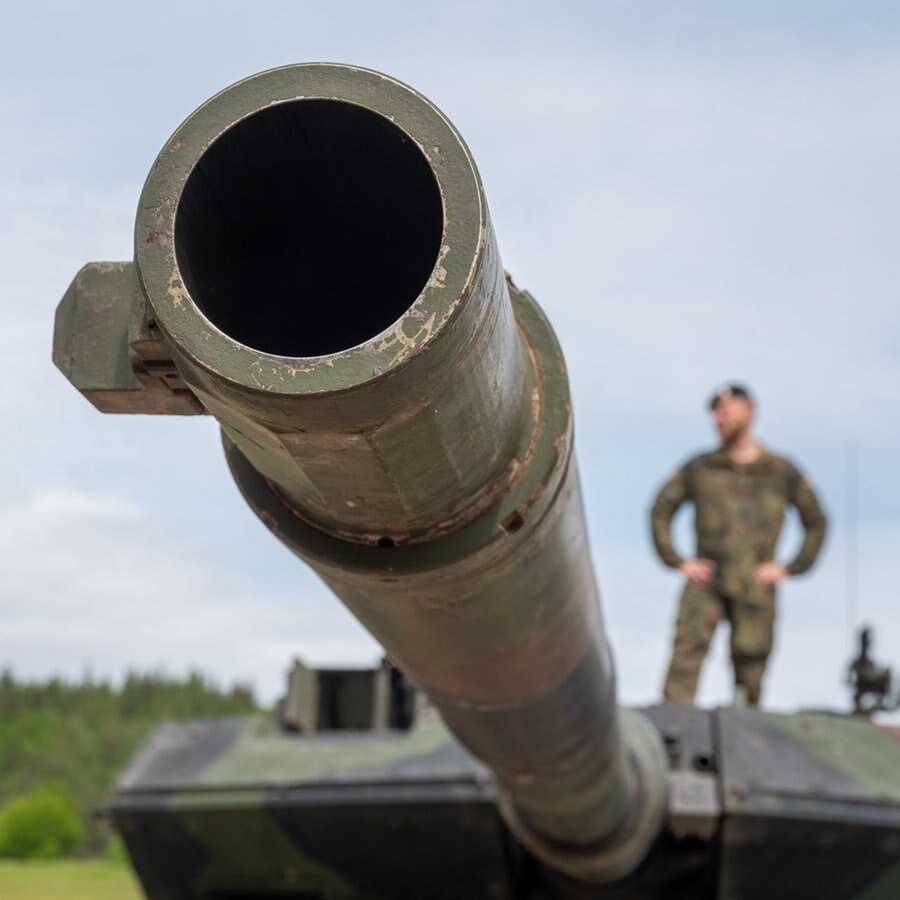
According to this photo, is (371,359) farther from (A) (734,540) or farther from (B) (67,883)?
(B) (67,883)

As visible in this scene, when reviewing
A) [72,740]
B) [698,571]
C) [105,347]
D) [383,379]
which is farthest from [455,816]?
[72,740]

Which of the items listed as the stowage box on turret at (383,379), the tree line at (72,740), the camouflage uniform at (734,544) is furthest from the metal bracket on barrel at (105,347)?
the tree line at (72,740)

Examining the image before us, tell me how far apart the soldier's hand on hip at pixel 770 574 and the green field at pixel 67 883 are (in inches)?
254

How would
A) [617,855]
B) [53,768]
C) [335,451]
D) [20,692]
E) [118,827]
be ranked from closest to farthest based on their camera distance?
[335,451], [617,855], [118,827], [53,768], [20,692]

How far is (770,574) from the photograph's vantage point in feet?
26.0

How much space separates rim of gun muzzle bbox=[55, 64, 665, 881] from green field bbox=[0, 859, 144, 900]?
9827mm

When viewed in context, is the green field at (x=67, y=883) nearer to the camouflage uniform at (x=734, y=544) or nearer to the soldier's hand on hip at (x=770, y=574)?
the camouflage uniform at (x=734, y=544)

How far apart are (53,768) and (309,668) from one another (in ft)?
102

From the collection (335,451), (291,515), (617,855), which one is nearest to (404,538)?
(291,515)

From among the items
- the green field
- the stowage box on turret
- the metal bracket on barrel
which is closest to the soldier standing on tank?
the stowage box on turret

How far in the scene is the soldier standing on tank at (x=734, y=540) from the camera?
7.93 metres

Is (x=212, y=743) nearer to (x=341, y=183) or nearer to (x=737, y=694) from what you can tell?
(x=737, y=694)

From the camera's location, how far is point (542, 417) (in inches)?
103

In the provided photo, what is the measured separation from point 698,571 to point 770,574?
404mm
